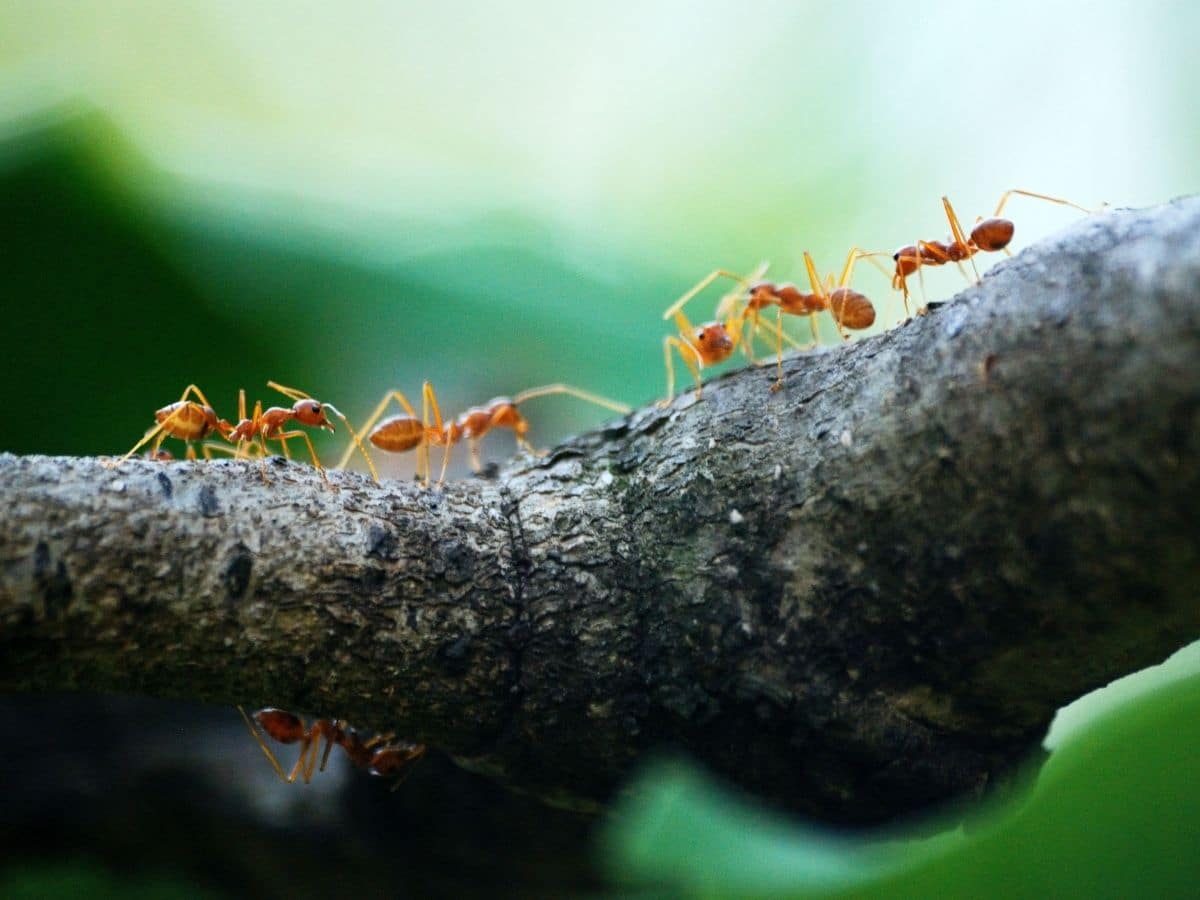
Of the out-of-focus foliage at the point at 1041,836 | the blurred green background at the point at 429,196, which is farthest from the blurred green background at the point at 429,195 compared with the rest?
the out-of-focus foliage at the point at 1041,836

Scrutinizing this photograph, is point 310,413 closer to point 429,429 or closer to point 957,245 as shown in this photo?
point 429,429

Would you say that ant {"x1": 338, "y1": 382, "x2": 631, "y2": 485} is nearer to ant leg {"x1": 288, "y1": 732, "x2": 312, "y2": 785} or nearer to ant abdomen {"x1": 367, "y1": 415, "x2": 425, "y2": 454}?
ant abdomen {"x1": 367, "y1": 415, "x2": 425, "y2": 454}

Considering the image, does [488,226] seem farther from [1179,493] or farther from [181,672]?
[1179,493]

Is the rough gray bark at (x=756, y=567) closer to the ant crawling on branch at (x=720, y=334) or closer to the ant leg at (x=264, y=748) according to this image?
the ant crawling on branch at (x=720, y=334)

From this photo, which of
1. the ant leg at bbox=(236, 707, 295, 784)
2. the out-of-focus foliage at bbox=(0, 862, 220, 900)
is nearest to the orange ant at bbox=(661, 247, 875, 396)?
the ant leg at bbox=(236, 707, 295, 784)

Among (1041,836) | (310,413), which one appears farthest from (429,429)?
(1041,836)

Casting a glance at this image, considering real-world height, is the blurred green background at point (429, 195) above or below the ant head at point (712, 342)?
above
